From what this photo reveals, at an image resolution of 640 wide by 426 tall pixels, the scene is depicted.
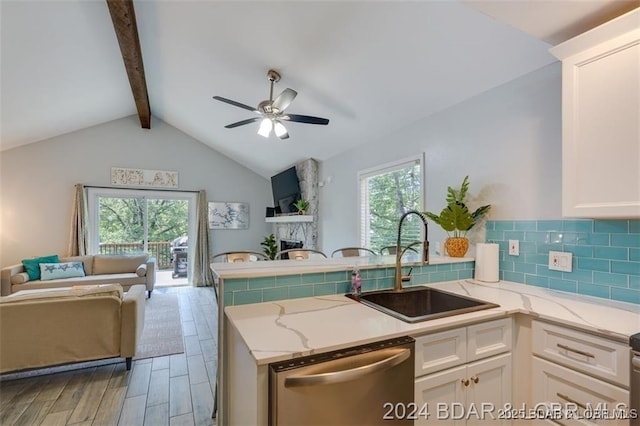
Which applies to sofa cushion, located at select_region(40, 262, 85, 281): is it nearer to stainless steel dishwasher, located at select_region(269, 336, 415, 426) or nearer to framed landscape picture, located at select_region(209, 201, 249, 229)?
framed landscape picture, located at select_region(209, 201, 249, 229)

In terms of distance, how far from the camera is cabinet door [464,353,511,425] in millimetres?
1375

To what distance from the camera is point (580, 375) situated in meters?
1.29

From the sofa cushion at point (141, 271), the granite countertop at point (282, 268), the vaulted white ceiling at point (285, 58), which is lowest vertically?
the sofa cushion at point (141, 271)

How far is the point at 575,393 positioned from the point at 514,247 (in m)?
1.06

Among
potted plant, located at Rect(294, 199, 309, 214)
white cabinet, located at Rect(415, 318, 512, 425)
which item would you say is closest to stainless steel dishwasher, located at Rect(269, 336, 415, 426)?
white cabinet, located at Rect(415, 318, 512, 425)

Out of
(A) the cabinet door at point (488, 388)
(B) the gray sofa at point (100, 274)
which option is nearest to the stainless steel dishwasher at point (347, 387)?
(A) the cabinet door at point (488, 388)

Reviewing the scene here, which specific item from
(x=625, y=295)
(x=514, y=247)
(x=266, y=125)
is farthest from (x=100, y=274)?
(x=625, y=295)

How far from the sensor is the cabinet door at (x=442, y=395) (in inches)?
49.3

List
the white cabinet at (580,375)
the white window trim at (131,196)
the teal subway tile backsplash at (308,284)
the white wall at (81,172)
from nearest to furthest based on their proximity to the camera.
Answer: the white cabinet at (580,375) < the teal subway tile backsplash at (308,284) < the white wall at (81,172) < the white window trim at (131,196)

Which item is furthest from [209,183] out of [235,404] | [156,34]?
[235,404]

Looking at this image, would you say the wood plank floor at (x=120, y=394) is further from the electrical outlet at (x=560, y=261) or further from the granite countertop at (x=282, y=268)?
the electrical outlet at (x=560, y=261)

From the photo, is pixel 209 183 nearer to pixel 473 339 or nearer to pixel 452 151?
pixel 452 151

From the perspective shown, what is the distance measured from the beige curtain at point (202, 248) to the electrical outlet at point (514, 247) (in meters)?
5.54

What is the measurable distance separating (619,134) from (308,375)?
5.72 feet
